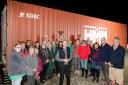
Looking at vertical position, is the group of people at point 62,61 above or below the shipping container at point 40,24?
below

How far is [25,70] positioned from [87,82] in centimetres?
352

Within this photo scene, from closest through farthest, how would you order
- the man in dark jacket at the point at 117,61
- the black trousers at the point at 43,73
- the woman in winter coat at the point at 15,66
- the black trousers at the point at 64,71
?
the woman in winter coat at the point at 15,66, the man in dark jacket at the point at 117,61, the black trousers at the point at 64,71, the black trousers at the point at 43,73

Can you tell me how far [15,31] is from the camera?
34.7 ft

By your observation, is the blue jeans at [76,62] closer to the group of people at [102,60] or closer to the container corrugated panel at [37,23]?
the group of people at [102,60]

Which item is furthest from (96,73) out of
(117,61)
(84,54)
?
(117,61)

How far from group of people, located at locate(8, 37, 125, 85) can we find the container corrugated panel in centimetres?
95

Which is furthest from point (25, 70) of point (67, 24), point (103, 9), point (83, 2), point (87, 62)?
point (103, 9)

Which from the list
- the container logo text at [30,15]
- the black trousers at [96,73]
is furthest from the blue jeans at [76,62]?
the container logo text at [30,15]

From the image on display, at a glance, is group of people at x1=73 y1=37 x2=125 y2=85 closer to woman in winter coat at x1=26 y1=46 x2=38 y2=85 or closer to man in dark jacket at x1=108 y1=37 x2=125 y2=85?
man in dark jacket at x1=108 y1=37 x2=125 y2=85

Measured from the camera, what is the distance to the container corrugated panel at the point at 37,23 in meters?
10.4

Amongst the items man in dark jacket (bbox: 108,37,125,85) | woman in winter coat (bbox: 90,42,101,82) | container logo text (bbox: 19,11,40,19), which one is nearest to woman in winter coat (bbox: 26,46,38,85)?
man in dark jacket (bbox: 108,37,125,85)

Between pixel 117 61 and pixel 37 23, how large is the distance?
15.5ft

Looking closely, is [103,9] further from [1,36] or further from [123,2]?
[1,36]

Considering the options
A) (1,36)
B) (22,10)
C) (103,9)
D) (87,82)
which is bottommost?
(87,82)
